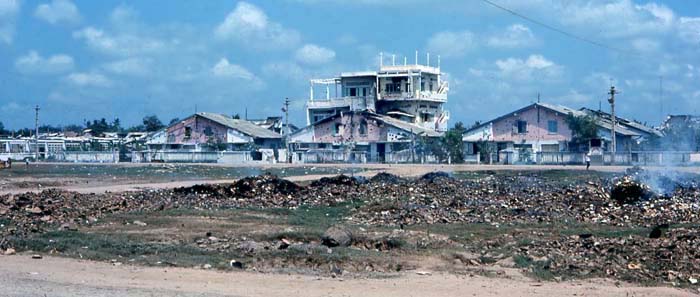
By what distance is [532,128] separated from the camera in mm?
86625

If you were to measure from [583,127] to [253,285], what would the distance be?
6794cm

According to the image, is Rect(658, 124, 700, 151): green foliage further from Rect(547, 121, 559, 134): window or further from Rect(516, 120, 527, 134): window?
Rect(516, 120, 527, 134): window

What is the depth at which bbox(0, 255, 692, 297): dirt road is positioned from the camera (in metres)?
15.5

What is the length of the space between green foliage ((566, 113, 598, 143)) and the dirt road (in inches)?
2584

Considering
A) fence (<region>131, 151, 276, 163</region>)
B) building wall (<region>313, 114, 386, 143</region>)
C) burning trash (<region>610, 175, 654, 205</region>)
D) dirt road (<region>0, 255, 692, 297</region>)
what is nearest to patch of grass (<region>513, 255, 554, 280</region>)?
dirt road (<region>0, 255, 692, 297</region>)

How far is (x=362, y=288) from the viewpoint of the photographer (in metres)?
16.0

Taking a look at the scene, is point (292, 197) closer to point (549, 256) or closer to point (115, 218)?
point (115, 218)

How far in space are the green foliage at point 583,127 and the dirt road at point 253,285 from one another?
2584 inches

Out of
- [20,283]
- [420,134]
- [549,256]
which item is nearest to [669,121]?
[420,134]

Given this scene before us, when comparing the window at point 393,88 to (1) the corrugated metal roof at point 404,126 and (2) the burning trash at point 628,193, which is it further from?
(2) the burning trash at point 628,193

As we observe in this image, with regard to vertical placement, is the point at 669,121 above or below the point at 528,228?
above

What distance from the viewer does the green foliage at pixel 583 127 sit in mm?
80312

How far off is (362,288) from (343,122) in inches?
3117

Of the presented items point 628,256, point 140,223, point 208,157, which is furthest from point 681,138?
point 628,256
